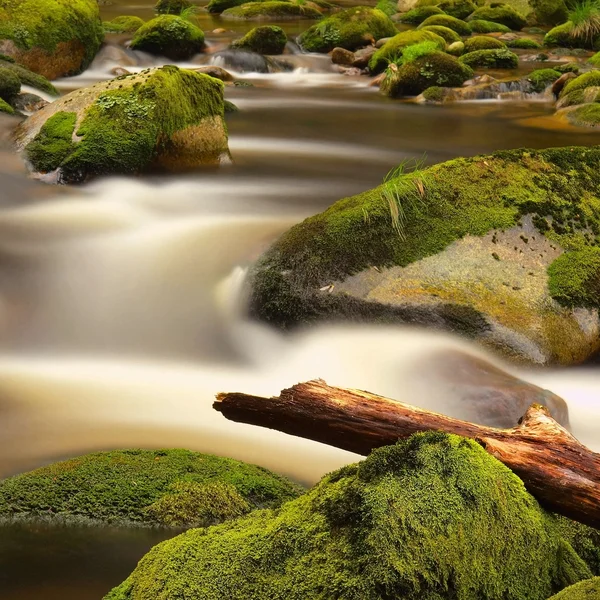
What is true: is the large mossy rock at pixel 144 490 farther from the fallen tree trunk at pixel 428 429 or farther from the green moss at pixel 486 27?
the green moss at pixel 486 27

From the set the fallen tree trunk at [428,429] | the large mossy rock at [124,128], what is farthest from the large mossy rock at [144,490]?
the large mossy rock at [124,128]

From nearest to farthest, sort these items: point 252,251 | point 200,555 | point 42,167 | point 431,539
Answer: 1. point 431,539
2. point 200,555
3. point 252,251
4. point 42,167

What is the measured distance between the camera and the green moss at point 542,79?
1498cm

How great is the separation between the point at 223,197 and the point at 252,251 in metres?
1.79

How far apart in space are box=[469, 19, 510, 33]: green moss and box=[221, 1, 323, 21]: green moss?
16.5ft

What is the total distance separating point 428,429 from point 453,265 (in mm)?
2645

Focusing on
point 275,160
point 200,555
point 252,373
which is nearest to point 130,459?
point 200,555

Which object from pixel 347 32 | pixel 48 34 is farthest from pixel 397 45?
pixel 48 34

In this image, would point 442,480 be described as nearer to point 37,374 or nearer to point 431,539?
point 431,539

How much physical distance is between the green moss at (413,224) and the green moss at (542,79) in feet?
32.2

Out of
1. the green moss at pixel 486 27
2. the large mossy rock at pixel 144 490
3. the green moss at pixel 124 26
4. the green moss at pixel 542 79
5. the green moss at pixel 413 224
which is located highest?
the green moss at pixel 413 224

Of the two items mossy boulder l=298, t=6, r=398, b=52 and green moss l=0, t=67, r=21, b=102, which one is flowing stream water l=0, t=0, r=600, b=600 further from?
mossy boulder l=298, t=6, r=398, b=52

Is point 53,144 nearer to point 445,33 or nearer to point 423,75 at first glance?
point 423,75

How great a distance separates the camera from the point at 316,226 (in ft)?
17.7
